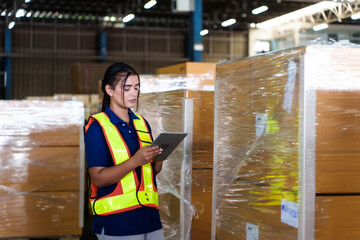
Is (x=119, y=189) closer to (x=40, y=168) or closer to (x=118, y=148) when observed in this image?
(x=118, y=148)

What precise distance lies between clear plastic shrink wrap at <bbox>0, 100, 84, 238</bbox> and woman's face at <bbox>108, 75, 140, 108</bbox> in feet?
7.63

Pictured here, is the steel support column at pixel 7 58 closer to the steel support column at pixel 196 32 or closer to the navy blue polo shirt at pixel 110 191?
the steel support column at pixel 196 32

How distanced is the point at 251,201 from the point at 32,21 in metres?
17.9

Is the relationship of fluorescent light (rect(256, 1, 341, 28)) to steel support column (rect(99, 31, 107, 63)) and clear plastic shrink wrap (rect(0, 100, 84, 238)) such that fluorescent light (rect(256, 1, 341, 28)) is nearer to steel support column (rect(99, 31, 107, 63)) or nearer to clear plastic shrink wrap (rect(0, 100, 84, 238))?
steel support column (rect(99, 31, 107, 63))

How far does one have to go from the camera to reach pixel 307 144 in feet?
6.61

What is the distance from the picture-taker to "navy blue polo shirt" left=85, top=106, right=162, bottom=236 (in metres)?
2.36

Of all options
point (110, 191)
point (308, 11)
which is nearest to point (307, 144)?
point (110, 191)

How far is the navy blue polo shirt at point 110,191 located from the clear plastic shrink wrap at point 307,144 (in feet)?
1.67

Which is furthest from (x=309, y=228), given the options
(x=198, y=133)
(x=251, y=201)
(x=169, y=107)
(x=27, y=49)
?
(x=27, y=49)

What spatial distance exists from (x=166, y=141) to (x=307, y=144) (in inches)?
26.0

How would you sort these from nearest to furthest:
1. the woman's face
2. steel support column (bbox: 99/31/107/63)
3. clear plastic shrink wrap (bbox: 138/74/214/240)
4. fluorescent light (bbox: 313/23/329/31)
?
the woman's face
clear plastic shrink wrap (bbox: 138/74/214/240)
fluorescent light (bbox: 313/23/329/31)
steel support column (bbox: 99/31/107/63)

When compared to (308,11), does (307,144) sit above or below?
below

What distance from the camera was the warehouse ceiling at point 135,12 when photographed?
17172 mm

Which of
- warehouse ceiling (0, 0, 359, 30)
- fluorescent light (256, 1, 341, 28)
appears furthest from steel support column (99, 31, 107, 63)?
fluorescent light (256, 1, 341, 28)
